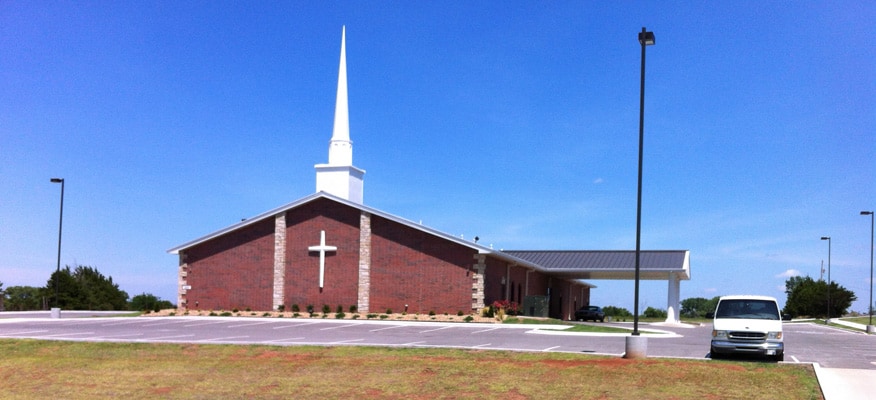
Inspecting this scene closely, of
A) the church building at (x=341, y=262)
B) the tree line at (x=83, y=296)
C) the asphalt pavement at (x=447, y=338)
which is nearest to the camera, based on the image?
the asphalt pavement at (x=447, y=338)

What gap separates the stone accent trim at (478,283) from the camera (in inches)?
1604

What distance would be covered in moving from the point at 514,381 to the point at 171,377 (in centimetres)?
796

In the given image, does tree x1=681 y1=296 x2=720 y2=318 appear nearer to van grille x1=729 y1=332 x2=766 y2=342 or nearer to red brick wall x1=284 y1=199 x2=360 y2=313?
red brick wall x1=284 y1=199 x2=360 y2=313

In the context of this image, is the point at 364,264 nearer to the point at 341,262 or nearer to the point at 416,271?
the point at 341,262

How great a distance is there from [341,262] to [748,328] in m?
26.9

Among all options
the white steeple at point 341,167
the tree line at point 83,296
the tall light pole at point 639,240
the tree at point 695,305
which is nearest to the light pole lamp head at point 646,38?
the tall light pole at point 639,240

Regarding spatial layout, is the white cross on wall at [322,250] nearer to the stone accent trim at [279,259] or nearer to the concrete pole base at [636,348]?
the stone accent trim at [279,259]

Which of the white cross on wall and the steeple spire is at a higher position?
the steeple spire

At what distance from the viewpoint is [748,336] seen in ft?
67.8

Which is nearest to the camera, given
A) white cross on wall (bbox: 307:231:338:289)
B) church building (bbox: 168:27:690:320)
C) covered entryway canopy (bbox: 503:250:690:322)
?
church building (bbox: 168:27:690:320)

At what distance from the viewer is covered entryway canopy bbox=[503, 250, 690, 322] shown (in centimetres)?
5122

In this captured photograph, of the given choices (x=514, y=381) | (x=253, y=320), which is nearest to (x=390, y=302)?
(x=253, y=320)

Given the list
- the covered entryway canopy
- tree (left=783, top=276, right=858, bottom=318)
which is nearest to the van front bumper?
the covered entryway canopy

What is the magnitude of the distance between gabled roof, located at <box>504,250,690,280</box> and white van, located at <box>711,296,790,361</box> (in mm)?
27192
